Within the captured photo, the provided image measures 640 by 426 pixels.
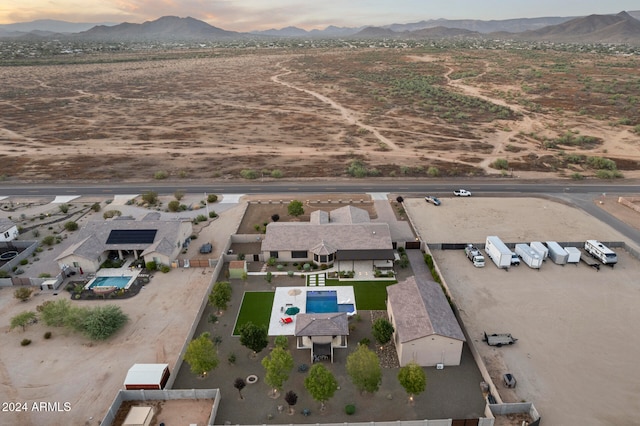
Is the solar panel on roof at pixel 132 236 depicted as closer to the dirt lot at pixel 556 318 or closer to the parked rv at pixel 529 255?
the dirt lot at pixel 556 318

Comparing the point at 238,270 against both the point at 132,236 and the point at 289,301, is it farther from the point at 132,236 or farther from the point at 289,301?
the point at 132,236

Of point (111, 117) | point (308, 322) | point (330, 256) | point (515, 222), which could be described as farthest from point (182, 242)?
point (111, 117)

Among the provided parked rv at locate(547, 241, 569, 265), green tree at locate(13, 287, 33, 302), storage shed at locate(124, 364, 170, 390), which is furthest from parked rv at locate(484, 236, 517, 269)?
green tree at locate(13, 287, 33, 302)

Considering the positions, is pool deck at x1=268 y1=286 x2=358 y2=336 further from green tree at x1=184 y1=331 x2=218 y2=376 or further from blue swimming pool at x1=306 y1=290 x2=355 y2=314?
green tree at x1=184 y1=331 x2=218 y2=376

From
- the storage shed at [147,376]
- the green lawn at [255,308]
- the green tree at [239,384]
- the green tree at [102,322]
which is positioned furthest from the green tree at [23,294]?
the green tree at [239,384]

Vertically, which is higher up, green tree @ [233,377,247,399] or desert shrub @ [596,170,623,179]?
desert shrub @ [596,170,623,179]
